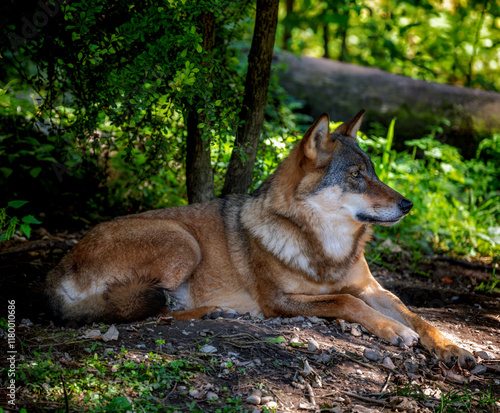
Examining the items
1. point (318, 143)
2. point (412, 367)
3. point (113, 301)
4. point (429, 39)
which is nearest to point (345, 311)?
point (412, 367)

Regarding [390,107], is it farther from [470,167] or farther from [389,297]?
[389,297]

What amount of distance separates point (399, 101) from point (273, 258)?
19.1 ft

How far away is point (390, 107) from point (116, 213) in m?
5.43

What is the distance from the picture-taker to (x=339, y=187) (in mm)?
4043

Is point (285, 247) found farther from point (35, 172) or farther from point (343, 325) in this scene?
point (35, 172)

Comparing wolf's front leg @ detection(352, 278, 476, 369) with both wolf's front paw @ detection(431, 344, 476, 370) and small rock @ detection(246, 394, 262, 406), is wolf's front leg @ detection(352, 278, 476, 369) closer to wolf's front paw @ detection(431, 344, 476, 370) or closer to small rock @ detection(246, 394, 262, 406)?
wolf's front paw @ detection(431, 344, 476, 370)

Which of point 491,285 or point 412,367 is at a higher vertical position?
point 412,367

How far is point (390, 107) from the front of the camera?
28.8 ft

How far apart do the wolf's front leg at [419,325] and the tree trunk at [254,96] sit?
1.73 m

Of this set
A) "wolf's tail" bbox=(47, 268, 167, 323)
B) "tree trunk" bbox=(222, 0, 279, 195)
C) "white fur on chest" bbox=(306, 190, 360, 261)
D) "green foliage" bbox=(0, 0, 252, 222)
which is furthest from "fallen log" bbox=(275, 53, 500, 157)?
"wolf's tail" bbox=(47, 268, 167, 323)

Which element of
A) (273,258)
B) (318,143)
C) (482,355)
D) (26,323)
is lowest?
(26,323)

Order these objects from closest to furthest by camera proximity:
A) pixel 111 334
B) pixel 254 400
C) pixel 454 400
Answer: pixel 254 400
pixel 454 400
pixel 111 334

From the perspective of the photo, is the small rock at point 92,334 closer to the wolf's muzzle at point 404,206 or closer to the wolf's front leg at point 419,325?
the wolf's front leg at point 419,325

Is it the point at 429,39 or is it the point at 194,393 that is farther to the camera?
the point at 429,39
